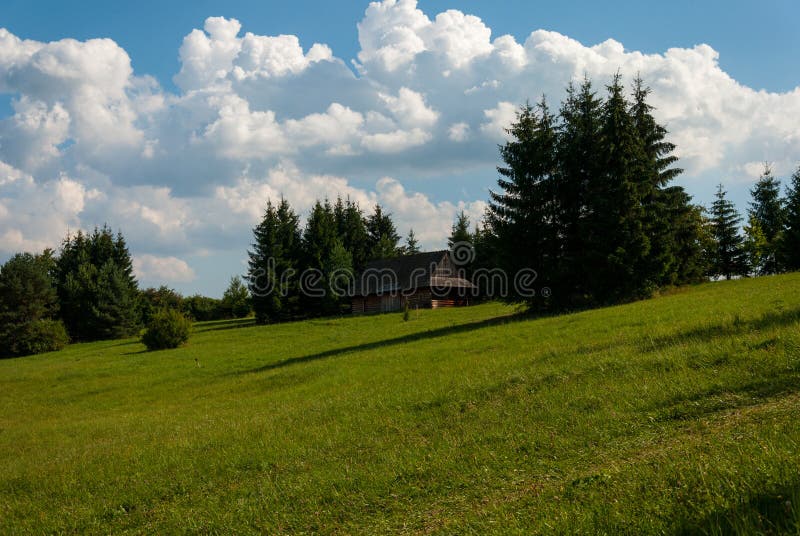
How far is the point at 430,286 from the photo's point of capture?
61.8 m

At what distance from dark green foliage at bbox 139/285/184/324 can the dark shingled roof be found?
99.8 ft

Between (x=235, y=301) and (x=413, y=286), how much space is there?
36204 mm

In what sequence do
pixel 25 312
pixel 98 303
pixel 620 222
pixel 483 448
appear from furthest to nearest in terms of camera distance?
pixel 98 303 < pixel 25 312 < pixel 620 222 < pixel 483 448

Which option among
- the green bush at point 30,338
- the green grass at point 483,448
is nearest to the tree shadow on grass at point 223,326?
the green bush at point 30,338

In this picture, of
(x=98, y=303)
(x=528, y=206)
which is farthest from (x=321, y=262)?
(x=528, y=206)

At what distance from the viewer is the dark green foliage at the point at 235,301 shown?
8331 centimetres

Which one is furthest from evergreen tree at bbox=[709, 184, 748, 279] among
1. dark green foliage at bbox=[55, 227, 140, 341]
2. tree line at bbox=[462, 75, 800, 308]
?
dark green foliage at bbox=[55, 227, 140, 341]

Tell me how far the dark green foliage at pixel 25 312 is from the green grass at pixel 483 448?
43.2 m

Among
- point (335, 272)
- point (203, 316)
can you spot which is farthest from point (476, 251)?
point (203, 316)

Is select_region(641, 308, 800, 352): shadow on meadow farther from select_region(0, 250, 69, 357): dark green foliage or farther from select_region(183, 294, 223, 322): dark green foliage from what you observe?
select_region(183, 294, 223, 322): dark green foliage

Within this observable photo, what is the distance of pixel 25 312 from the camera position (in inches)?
2146

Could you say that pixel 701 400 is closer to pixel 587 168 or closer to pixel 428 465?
pixel 428 465

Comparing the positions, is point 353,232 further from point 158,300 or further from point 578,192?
point 578,192

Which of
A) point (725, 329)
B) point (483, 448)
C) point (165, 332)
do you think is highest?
point (725, 329)
